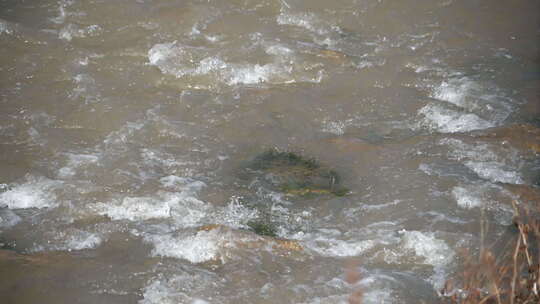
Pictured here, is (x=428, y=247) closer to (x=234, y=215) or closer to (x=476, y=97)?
(x=234, y=215)

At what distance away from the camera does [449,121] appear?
5.73 metres

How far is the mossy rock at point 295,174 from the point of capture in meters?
4.89

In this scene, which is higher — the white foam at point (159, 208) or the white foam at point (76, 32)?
the white foam at point (76, 32)

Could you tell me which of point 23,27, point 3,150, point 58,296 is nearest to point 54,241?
point 58,296

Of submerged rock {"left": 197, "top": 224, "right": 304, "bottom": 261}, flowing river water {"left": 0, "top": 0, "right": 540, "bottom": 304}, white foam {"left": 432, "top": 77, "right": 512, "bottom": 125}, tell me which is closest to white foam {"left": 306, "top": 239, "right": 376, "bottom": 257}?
flowing river water {"left": 0, "top": 0, "right": 540, "bottom": 304}

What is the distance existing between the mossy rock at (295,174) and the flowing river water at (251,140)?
103mm

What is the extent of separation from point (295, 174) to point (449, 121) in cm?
178

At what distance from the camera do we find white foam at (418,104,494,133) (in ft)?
18.5

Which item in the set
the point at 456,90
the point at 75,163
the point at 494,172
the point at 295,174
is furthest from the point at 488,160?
the point at 75,163

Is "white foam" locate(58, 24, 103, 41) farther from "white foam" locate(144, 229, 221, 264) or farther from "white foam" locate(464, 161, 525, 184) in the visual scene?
"white foam" locate(464, 161, 525, 184)

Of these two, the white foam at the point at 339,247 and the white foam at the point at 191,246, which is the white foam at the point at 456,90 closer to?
the white foam at the point at 339,247

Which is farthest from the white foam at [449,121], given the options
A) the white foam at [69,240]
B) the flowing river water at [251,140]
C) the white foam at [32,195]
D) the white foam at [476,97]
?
the white foam at [32,195]

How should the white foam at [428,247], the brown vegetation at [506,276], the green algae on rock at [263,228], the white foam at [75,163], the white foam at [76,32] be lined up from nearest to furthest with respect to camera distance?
1. the brown vegetation at [506,276]
2. the white foam at [428,247]
3. the green algae on rock at [263,228]
4. the white foam at [75,163]
5. the white foam at [76,32]

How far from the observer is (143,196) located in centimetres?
479
